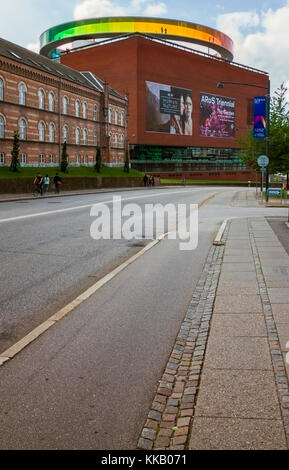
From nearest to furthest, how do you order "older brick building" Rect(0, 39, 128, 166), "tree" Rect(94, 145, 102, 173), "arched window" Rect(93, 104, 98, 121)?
1. "older brick building" Rect(0, 39, 128, 166)
2. "tree" Rect(94, 145, 102, 173)
3. "arched window" Rect(93, 104, 98, 121)

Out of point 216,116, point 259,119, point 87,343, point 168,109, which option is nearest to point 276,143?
point 259,119

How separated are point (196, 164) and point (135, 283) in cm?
9199

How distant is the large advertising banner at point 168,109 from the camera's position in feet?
290

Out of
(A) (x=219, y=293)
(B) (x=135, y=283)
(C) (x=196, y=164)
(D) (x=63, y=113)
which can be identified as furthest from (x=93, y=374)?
(C) (x=196, y=164)

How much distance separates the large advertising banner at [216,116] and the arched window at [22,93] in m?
52.5

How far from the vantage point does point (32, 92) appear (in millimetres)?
54281

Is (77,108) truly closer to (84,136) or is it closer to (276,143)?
(84,136)

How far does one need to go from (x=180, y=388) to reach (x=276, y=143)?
3574 cm

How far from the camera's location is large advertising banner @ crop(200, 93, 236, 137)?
100 metres

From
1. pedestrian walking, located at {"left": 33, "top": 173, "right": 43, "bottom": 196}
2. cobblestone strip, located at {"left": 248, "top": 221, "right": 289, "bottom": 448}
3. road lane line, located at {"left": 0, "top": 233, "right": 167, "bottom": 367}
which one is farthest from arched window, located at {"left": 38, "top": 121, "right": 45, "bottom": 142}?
cobblestone strip, located at {"left": 248, "top": 221, "right": 289, "bottom": 448}

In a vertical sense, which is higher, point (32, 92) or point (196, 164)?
point (32, 92)

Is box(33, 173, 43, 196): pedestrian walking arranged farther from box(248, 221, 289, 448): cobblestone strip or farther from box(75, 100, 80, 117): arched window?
box(248, 221, 289, 448): cobblestone strip

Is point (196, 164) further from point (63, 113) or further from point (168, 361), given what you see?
point (168, 361)

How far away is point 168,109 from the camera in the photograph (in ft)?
302
